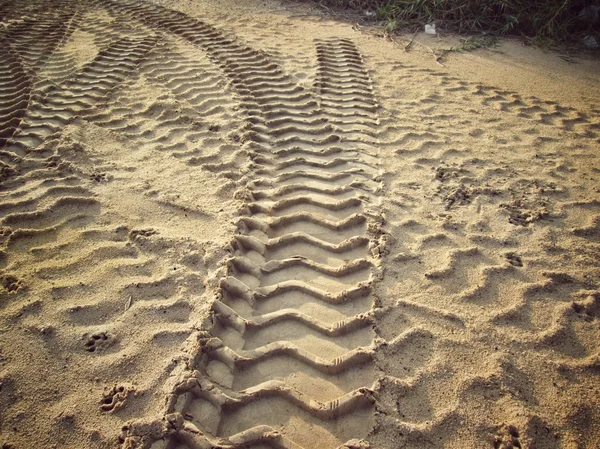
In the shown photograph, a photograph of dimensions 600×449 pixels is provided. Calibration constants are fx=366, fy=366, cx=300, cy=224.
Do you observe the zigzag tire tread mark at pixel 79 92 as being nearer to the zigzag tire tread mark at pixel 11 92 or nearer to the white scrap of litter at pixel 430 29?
the zigzag tire tread mark at pixel 11 92

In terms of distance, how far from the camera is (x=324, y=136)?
3.34 m

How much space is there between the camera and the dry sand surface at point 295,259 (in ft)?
5.16

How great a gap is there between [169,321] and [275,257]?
726 millimetres

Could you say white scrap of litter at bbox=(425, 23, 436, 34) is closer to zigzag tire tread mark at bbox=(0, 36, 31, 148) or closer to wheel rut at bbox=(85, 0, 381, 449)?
wheel rut at bbox=(85, 0, 381, 449)

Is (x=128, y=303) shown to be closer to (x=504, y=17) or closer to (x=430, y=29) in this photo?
(x=430, y=29)

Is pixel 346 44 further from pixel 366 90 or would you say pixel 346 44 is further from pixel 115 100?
pixel 115 100

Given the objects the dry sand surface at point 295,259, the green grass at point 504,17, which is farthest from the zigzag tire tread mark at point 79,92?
the green grass at point 504,17

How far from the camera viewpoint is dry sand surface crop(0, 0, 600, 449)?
1.57 metres

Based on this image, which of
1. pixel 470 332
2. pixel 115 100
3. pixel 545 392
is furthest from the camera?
pixel 115 100

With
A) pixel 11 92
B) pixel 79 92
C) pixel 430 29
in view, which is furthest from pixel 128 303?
pixel 430 29

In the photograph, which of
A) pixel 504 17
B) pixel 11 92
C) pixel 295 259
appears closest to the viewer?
pixel 295 259

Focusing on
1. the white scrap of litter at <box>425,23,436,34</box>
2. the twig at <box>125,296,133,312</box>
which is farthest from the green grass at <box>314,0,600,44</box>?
Answer: the twig at <box>125,296,133,312</box>

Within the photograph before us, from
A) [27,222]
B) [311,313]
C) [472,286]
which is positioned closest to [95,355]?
[311,313]

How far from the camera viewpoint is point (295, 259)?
7.39ft
